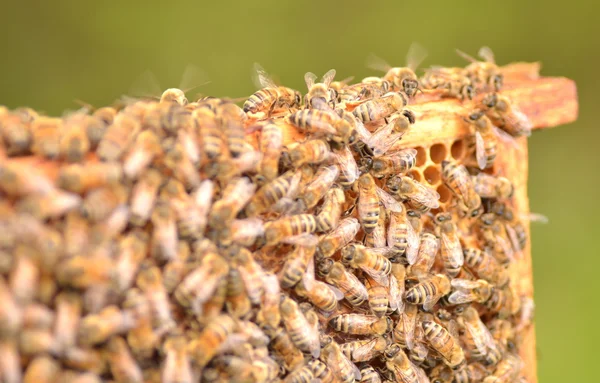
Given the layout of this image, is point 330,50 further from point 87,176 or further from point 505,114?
point 87,176

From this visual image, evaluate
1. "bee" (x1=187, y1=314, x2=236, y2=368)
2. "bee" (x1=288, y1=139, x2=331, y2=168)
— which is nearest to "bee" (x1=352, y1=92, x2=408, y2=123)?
"bee" (x1=288, y1=139, x2=331, y2=168)

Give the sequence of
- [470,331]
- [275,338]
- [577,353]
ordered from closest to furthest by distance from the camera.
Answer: [275,338]
[470,331]
[577,353]

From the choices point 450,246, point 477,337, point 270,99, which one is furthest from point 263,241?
point 477,337

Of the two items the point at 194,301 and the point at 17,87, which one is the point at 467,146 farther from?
the point at 17,87

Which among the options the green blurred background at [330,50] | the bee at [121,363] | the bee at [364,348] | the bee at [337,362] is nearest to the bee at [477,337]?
the bee at [364,348]

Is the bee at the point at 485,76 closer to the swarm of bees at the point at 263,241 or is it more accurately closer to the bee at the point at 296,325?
the swarm of bees at the point at 263,241

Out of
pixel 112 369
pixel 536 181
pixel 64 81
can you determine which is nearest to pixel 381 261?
pixel 112 369
